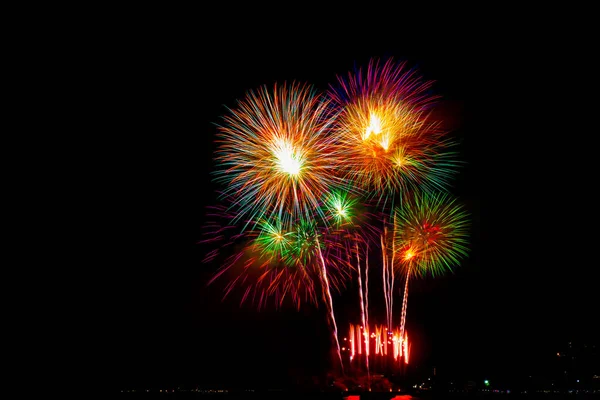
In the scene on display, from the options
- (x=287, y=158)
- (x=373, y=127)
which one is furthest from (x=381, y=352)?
(x=287, y=158)

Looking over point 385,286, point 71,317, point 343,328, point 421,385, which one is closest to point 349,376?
point 421,385

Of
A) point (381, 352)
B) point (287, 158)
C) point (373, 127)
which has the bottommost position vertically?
point (381, 352)

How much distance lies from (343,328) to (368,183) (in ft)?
A: 47.3

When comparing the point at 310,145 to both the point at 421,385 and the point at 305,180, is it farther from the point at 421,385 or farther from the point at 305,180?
the point at 421,385

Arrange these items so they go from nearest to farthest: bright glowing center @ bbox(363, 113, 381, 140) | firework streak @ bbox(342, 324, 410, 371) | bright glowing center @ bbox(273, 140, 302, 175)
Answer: bright glowing center @ bbox(273, 140, 302, 175), bright glowing center @ bbox(363, 113, 381, 140), firework streak @ bbox(342, 324, 410, 371)

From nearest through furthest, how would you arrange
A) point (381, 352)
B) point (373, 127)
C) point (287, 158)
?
point (287, 158)
point (373, 127)
point (381, 352)

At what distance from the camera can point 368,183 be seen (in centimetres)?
1597

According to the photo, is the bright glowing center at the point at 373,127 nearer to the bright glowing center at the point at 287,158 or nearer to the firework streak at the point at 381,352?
the bright glowing center at the point at 287,158

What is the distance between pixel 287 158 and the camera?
14.7 metres

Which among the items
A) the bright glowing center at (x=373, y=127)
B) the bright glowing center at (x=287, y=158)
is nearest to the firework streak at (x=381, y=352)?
the bright glowing center at (x=287, y=158)

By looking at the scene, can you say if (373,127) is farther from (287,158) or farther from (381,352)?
(381,352)

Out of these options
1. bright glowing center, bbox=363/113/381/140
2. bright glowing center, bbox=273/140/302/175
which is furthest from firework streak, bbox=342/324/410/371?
bright glowing center, bbox=363/113/381/140

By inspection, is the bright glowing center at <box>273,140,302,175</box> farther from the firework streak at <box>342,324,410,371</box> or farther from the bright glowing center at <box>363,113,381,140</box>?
the firework streak at <box>342,324,410,371</box>

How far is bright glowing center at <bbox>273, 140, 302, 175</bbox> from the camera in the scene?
1464 cm
